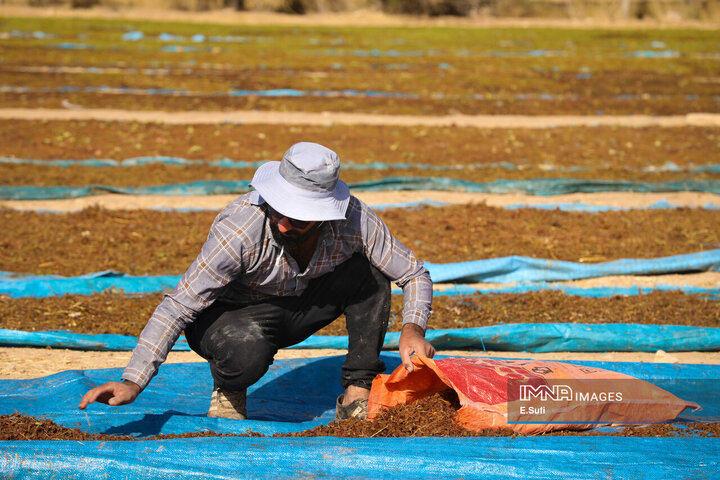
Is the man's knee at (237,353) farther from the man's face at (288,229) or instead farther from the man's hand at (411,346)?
the man's hand at (411,346)

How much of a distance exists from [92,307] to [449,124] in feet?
26.5

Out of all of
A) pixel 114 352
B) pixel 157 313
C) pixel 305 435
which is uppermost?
pixel 157 313

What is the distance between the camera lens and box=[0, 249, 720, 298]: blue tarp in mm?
4535

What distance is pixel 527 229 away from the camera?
6016 mm

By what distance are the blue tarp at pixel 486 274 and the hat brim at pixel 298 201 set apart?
2.35 meters

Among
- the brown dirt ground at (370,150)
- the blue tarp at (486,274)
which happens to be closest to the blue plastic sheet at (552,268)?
the blue tarp at (486,274)

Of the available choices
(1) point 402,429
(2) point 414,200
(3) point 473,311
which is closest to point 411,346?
(1) point 402,429

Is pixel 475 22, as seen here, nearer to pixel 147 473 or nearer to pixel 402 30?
pixel 402 30

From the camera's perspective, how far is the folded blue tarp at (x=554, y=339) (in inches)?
148

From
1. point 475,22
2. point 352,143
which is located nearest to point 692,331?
point 352,143

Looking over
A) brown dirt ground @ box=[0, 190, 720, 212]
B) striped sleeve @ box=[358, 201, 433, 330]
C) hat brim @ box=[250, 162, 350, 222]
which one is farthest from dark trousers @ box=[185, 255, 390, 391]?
brown dirt ground @ box=[0, 190, 720, 212]

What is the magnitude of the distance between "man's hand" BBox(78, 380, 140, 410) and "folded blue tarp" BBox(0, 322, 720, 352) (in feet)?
4.68

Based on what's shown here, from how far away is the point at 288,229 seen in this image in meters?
2.52

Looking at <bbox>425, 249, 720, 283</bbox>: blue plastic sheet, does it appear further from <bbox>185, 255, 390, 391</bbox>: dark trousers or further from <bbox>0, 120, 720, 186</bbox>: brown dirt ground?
<bbox>0, 120, 720, 186</bbox>: brown dirt ground
